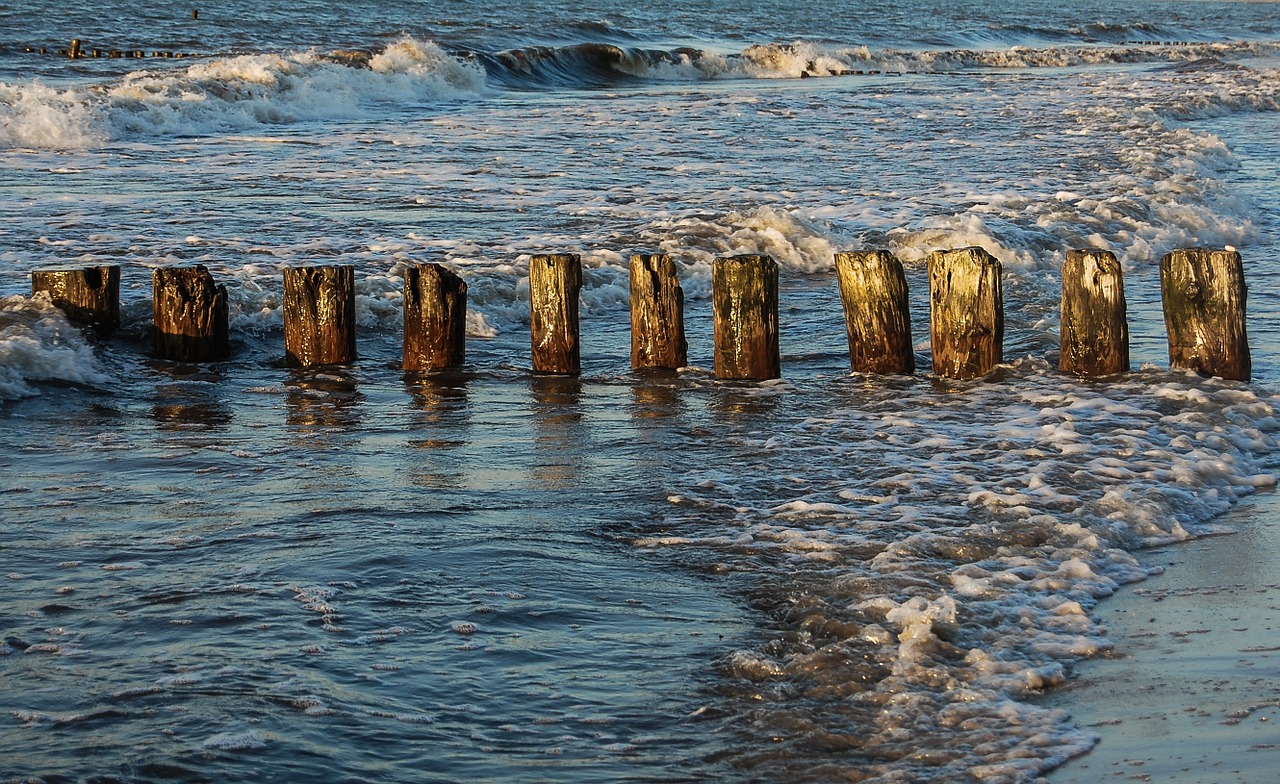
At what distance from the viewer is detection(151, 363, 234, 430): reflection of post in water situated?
22.5 ft

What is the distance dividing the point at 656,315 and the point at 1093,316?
239 centimetres

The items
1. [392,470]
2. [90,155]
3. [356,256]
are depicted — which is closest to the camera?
[392,470]

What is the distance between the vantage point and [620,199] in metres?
14.0

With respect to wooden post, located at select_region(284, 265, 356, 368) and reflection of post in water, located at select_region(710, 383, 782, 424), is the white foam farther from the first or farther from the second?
reflection of post in water, located at select_region(710, 383, 782, 424)

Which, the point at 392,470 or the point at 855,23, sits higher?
the point at 855,23

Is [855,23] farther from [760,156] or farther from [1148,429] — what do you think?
[1148,429]

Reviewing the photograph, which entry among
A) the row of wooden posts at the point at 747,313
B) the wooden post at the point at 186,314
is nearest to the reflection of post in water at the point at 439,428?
the row of wooden posts at the point at 747,313

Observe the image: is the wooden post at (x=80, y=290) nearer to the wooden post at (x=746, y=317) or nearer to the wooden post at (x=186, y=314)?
the wooden post at (x=186, y=314)

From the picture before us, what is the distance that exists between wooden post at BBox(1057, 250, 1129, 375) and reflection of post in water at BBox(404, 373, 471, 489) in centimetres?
329

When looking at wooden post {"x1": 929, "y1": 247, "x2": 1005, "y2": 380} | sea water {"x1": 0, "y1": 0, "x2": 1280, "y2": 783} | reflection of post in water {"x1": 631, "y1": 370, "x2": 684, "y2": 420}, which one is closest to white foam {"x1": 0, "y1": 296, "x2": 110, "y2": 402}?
sea water {"x1": 0, "y1": 0, "x2": 1280, "y2": 783}

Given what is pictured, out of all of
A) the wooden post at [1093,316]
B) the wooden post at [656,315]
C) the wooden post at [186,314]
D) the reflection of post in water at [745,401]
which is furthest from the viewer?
the wooden post at [186,314]

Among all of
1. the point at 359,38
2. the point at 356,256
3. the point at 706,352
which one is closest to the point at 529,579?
the point at 706,352

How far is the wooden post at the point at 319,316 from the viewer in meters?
7.91

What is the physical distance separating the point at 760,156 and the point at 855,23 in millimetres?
43968
